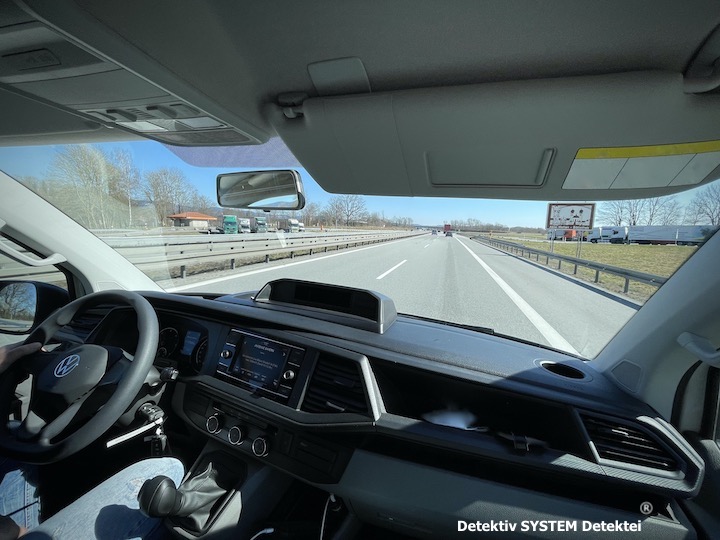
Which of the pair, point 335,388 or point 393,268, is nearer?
point 335,388

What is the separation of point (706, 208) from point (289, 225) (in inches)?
117

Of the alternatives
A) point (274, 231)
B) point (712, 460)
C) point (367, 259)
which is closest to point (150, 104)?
point (274, 231)

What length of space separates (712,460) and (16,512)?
3.41 m

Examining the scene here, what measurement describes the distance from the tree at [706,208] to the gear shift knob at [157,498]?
108 inches

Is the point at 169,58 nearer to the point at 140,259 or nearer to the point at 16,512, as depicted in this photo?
the point at 140,259

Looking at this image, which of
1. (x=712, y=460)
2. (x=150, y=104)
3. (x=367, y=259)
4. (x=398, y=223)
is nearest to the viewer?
(x=712, y=460)

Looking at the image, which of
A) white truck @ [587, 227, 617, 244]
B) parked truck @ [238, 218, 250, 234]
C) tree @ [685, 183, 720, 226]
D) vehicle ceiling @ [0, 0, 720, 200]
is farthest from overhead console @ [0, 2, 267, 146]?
tree @ [685, 183, 720, 226]

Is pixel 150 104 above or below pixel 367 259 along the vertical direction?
above

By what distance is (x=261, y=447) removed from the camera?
191cm

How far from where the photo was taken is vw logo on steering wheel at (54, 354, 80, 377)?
1652 mm

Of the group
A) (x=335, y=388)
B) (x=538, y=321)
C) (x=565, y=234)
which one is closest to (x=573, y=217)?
(x=565, y=234)

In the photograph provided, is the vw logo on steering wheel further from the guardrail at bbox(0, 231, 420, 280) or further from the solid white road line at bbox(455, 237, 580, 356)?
the solid white road line at bbox(455, 237, 580, 356)

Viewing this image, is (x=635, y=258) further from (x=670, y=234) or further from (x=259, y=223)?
(x=259, y=223)

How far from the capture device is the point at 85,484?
2.25 meters
